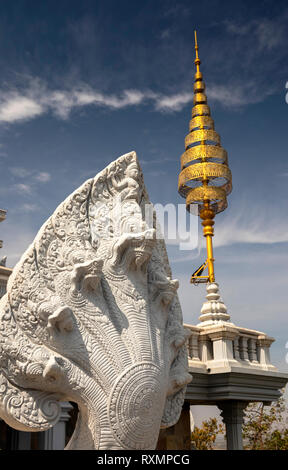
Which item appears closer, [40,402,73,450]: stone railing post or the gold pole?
[40,402,73,450]: stone railing post

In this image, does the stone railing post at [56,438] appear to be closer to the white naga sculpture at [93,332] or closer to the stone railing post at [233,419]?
the stone railing post at [233,419]

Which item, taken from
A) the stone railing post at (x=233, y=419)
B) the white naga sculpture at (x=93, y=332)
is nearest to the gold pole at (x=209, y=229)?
the stone railing post at (x=233, y=419)

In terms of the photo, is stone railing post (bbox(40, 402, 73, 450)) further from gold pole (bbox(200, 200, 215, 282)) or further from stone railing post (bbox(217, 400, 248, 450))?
gold pole (bbox(200, 200, 215, 282))

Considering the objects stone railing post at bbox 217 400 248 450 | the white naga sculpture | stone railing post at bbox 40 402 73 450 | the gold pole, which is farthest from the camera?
the gold pole

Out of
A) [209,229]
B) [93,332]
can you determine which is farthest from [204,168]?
[93,332]

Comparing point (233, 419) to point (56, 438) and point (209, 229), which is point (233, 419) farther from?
point (209, 229)

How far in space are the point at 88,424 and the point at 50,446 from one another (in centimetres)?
312

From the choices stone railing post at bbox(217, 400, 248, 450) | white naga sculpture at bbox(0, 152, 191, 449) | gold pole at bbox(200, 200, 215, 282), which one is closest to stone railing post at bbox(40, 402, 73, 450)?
stone railing post at bbox(217, 400, 248, 450)

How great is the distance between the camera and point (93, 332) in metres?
2.61

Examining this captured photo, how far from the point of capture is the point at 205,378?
6.48 meters

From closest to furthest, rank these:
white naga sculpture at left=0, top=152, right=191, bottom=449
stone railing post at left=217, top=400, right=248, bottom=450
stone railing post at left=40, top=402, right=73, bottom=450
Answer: white naga sculpture at left=0, top=152, right=191, bottom=449 → stone railing post at left=40, top=402, right=73, bottom=450 → stone railing post at left=217, top=400, right=248, bottom=450

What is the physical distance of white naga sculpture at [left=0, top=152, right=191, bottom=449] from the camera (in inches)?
97.6
